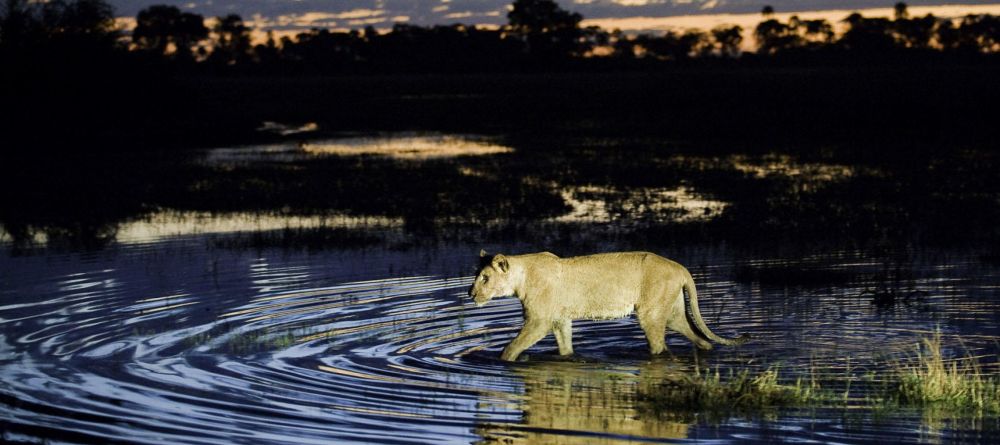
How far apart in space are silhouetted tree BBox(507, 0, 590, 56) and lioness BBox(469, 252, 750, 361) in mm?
142645

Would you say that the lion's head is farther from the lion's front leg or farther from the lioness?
the lion's front leg

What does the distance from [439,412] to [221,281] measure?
752 cm

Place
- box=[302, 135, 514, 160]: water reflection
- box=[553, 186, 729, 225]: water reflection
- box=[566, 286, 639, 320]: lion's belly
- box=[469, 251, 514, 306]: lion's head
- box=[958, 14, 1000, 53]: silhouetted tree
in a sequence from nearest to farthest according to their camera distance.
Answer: box=[469, 251, 514, 306]: lion's head
box=[566, 286, 639, 320]: lion's belly
box=[553, 186, 729, 225]: water reflection
box=[302, 135, 514, 160]: water reflection
box=[958, 14, 1000, 53]: silhouetted tree

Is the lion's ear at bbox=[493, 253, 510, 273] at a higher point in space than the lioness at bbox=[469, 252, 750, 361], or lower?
higher

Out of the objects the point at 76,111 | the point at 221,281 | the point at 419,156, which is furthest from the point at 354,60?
the point at 221,281

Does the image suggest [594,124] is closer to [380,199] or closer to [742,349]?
[380,199]

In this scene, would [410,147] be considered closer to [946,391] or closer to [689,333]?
[689,333]

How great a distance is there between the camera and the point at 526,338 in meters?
11.9

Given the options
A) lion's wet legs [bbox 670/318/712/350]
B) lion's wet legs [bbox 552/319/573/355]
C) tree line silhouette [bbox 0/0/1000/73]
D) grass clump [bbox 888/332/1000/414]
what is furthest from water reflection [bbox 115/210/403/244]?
tree line silhouette [bbox 0/0/1000/73]

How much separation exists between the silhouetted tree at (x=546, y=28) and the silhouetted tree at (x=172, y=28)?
116ft

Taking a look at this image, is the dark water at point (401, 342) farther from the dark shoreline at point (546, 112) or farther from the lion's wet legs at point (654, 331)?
the dark shoreline at point (546, 112)

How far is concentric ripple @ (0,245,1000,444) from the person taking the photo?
9352 mm

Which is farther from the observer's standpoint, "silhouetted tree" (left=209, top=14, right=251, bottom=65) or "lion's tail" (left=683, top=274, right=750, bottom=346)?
"silhouetted tree" (left=209, top=14, right=251, bottom=65)

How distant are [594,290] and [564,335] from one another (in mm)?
548
